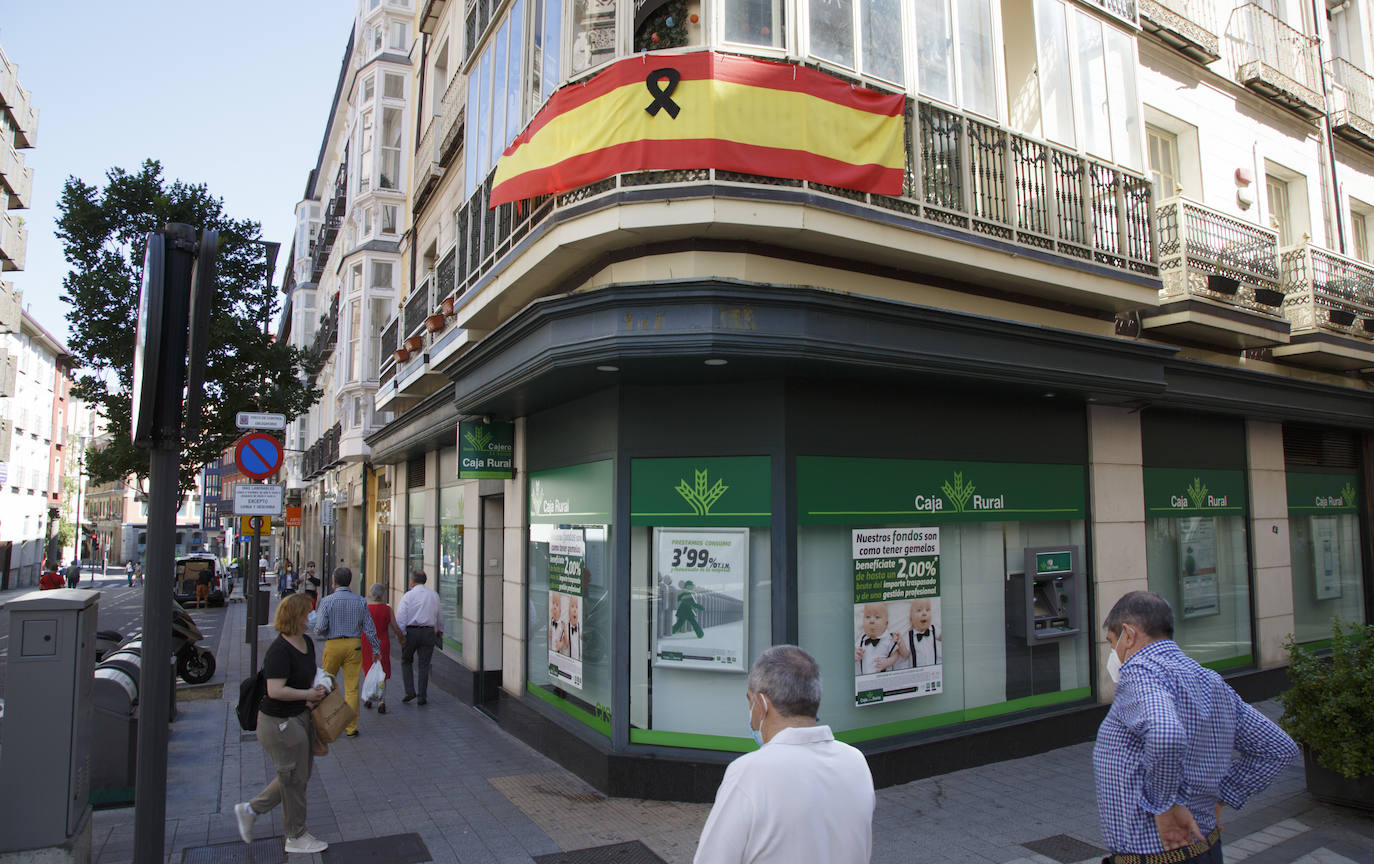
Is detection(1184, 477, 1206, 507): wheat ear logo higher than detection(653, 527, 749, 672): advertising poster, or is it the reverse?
detection(1184, 477, 1206, 507): wheat ear logo

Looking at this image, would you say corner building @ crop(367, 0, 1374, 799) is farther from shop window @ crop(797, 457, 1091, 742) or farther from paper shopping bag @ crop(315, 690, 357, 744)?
paper shopping bag @ crop(315, 690, 357, 744)

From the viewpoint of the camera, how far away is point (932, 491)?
8211mm

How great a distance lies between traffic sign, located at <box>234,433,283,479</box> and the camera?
8.74 metres

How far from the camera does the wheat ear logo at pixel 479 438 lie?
1025cm

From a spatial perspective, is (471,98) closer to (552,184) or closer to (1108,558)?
(552,184)

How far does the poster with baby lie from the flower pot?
2.84 m

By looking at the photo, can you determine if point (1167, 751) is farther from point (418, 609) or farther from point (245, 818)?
point (418, 609)

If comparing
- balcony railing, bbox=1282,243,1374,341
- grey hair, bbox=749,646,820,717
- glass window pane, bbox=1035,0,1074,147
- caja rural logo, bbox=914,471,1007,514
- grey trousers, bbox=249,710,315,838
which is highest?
glass window pane, bbox=1035,0,1074,147

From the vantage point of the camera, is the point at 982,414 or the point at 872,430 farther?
the point at 982,414

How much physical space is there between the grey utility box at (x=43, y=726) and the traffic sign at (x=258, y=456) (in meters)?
3.97

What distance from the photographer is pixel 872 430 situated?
25.6ft

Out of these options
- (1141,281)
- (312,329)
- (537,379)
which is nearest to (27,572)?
(312,329)

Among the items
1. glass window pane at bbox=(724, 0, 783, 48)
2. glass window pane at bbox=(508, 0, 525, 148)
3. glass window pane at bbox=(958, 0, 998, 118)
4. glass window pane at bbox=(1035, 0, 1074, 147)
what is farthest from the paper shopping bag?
glass window pane at bbox=(1035, 0, 1074, 147)

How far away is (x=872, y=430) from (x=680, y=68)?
11.5ft
